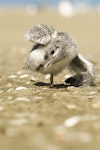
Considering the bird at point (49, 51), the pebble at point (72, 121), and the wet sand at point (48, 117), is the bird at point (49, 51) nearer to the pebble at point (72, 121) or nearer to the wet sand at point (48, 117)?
the wet sand at point (48, 117)

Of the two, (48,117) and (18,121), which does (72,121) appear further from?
(18,121)

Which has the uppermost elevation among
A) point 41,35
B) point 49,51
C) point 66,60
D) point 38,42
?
point 41,35

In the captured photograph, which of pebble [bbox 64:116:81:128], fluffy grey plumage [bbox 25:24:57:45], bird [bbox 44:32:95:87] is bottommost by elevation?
→ pebble [bbox 64:116:81:128]

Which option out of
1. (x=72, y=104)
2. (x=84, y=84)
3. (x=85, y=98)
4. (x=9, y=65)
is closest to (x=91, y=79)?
(x=84, y=84)

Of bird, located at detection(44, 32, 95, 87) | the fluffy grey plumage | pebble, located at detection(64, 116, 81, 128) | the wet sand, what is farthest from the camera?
the fluffy grey plumage

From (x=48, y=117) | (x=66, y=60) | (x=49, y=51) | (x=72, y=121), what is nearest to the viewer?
(x=72, y=121)

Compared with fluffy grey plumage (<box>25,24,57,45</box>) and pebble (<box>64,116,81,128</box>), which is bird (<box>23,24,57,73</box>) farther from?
pebble (<box>64,116,81,128</box>)

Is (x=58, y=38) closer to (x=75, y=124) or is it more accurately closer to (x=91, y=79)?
(x=91, y=79)

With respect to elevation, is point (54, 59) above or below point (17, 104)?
above

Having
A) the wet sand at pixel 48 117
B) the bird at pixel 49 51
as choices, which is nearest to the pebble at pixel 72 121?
the wet sand at pixel 48 117

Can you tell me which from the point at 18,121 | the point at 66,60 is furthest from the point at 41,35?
the point at 18,121

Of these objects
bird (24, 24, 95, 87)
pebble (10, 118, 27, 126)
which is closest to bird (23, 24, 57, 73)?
bird (24, 24, 95, 87)
